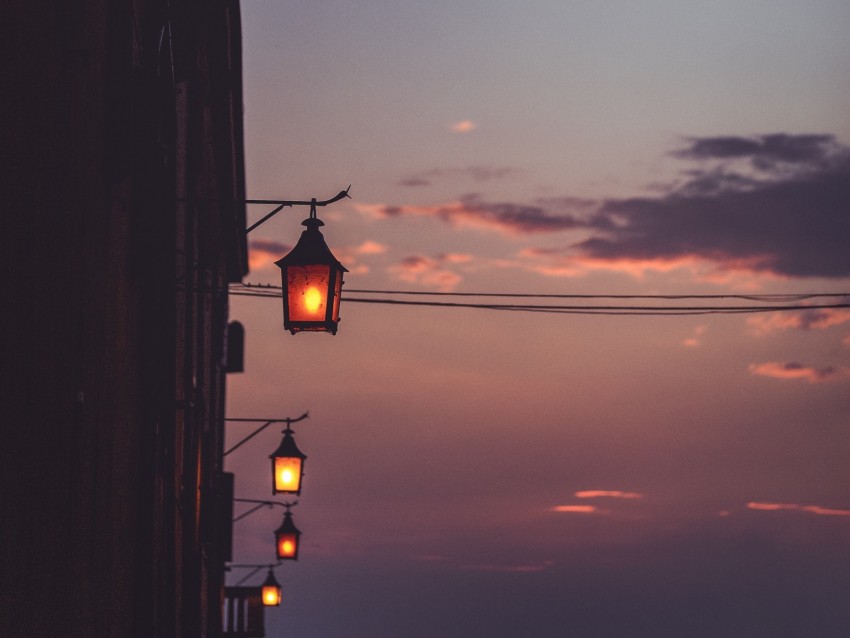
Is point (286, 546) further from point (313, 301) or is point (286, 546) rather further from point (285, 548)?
point (313, 301)

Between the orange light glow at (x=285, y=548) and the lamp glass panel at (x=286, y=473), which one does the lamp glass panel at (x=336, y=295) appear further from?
the orange light glow at (x=285, y=548)

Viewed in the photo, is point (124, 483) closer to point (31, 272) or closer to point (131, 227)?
point (131, 227)

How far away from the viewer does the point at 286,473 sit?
2059 cm

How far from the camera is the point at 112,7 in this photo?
7219 millimetres

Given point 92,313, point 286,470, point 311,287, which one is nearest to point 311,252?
point 311,287

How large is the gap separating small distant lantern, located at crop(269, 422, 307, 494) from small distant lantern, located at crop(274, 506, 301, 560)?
826 cm

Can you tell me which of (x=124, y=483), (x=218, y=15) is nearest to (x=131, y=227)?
(x=124, y=483)

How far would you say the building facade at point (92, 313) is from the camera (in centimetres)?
495

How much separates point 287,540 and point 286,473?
857cm

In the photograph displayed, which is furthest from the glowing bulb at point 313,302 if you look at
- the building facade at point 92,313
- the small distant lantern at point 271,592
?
the small distant lantern at point 271,592

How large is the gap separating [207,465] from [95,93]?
44.5 feet

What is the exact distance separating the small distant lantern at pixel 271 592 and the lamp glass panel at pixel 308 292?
2359 cm

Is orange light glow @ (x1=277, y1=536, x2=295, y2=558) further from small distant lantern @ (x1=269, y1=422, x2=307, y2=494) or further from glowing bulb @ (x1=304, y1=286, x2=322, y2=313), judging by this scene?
glowing bulb @ (x1=304, y1=286, x2=322, y2=313)

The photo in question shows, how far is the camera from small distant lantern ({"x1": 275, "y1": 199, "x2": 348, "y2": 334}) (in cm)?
1012
